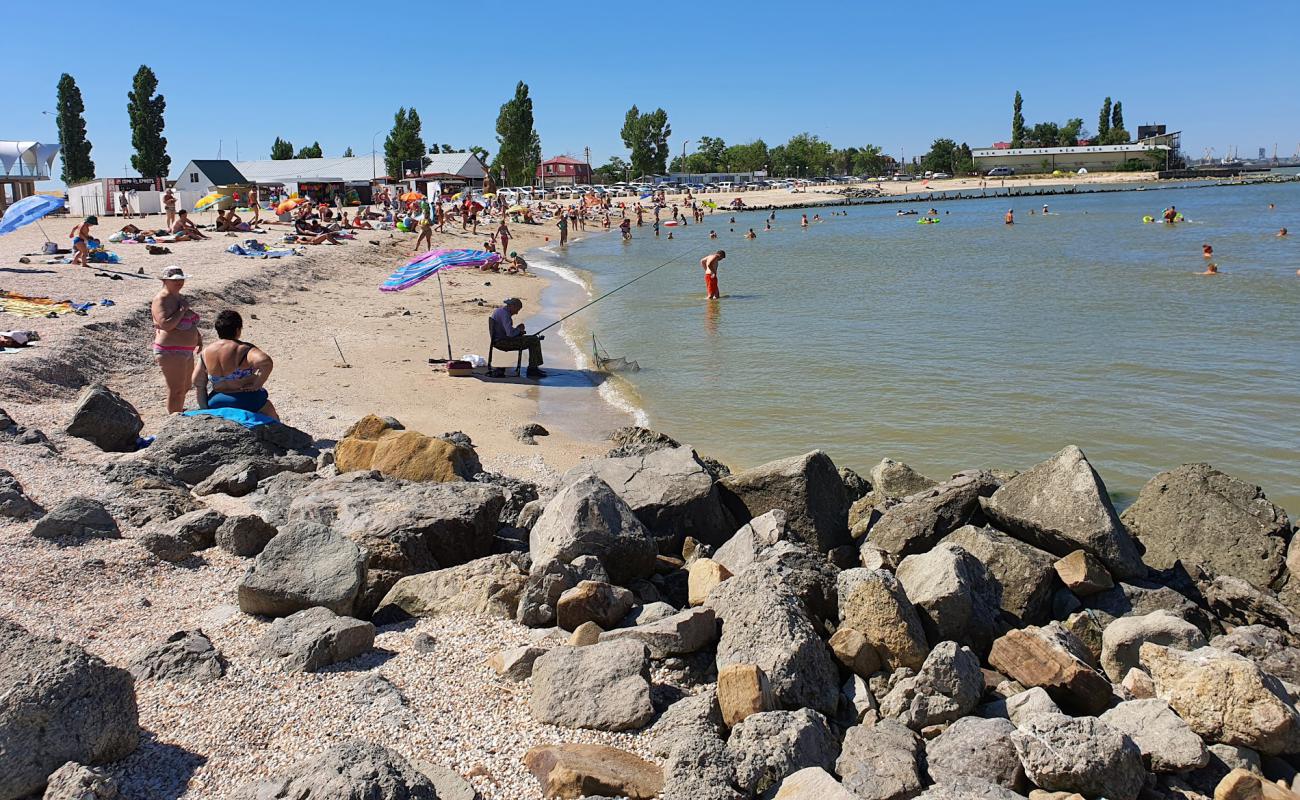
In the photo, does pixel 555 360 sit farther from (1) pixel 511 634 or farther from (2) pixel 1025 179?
(2) pixel 1025 179

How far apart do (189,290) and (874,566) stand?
1708cm

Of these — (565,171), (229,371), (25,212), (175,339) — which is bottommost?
(229,371)

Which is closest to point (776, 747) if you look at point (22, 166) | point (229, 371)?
point (229, 371)

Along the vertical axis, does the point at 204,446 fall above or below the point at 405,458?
above

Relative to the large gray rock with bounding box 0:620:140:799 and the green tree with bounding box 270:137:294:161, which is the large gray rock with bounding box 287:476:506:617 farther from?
the green tree with bounding box 270:137:294:161

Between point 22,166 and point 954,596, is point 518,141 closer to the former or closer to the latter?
point 22,166

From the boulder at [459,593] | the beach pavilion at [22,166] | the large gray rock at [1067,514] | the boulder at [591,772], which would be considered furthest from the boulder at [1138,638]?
the beach pavilion at [22,166]

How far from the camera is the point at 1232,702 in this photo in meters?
4.45

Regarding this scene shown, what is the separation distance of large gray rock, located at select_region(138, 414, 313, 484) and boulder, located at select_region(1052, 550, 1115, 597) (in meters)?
6.32

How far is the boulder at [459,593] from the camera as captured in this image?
5.59 metres

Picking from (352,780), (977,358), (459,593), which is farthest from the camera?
(977,358)

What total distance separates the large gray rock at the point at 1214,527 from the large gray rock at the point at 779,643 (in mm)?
3518

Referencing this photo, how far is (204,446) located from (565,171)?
124017 millimetres

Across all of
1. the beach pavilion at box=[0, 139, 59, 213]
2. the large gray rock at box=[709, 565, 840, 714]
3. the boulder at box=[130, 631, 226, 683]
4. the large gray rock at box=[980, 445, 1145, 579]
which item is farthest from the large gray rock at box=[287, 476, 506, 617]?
the beach pavilion at box=[0, 139, 59, 213]
